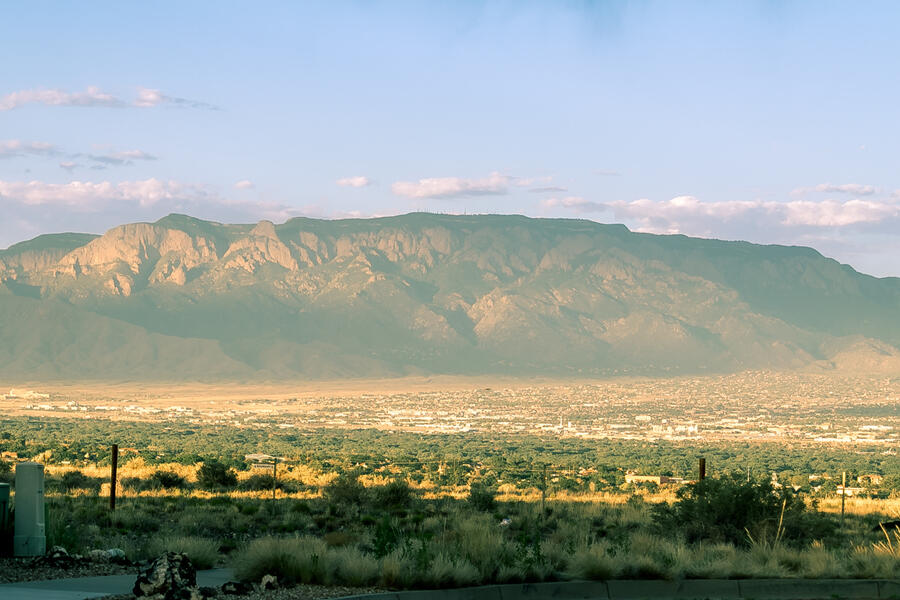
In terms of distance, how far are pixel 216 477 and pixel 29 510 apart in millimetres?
22883

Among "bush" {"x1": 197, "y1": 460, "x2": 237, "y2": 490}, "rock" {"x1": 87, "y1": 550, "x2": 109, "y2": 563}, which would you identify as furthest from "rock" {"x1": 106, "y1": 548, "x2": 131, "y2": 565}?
"bush" {"x1": 197, "y1": 460, "x2": 237, "y2": 490}

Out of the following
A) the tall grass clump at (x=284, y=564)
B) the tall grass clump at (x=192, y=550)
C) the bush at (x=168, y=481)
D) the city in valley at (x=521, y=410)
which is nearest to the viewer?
the tall grass clump at (x=284, y=564)

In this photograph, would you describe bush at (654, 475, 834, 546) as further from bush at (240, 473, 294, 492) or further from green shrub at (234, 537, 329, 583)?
bush at (240, 473, 294, 492)

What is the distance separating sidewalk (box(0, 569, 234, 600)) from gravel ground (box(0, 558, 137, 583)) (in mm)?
274

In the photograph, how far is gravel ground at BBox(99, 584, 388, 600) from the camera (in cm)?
1435

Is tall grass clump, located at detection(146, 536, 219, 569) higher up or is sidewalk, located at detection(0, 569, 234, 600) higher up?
sidewalk, located at detection(0, 569, 234, 600)

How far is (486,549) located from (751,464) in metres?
67.0

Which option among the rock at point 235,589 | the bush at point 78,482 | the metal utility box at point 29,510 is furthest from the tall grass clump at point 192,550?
the bush at point 78,482

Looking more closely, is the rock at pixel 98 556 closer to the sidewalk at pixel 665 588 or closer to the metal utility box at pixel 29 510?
the metal utility box at pixel 29 510

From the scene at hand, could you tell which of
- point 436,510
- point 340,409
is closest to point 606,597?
point 436,510

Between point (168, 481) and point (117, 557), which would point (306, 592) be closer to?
point (117, 557)

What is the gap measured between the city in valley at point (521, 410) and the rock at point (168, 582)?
106038 millimetres

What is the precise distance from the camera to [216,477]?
130 ft

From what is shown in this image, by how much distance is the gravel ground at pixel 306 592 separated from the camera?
1435 centimetres
